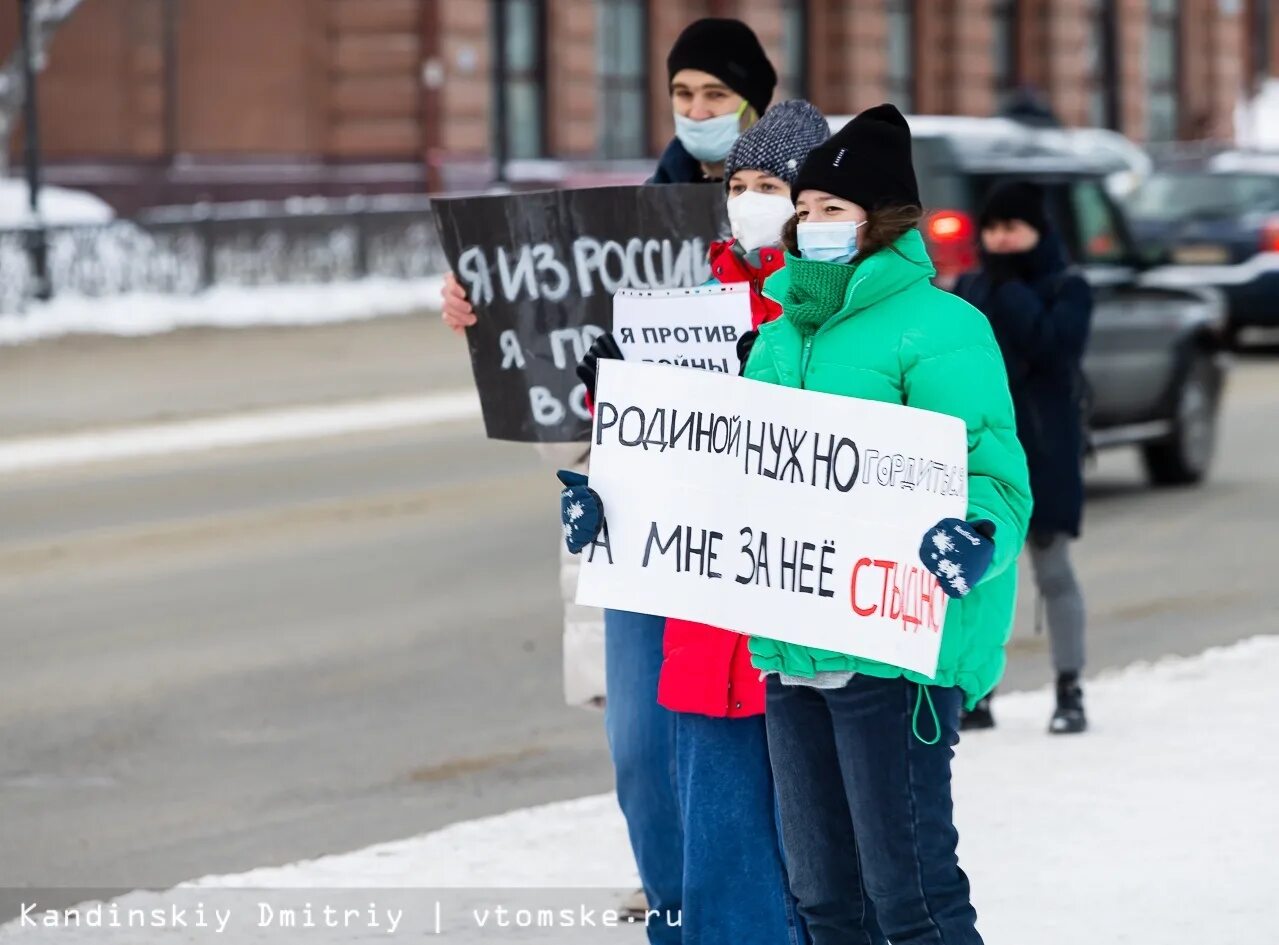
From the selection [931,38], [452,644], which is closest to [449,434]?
[452,644]

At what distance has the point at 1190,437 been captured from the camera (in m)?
13.9

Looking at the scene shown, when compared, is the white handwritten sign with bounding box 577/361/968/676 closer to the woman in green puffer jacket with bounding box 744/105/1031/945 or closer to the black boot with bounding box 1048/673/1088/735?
the woman in green puffer jacket with bounding box 744/105/1031/945

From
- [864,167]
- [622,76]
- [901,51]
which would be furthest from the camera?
[901,51]

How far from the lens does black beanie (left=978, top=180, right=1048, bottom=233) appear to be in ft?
25.1

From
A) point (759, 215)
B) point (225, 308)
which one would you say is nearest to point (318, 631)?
point (759, 215)

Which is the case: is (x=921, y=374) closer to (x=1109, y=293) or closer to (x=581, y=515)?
(x=581, y=515)

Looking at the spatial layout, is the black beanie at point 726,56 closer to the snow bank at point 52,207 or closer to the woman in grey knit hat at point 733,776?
the woman in grey knit hat at point 733,776

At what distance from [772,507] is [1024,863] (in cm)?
201

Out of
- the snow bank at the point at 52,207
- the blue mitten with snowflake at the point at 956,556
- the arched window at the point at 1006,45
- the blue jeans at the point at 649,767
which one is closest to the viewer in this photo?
the blue mitten with snowflake at the point at 956,556

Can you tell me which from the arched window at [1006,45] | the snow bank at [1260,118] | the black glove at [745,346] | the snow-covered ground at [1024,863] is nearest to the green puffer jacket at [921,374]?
the black glove at [745,346]

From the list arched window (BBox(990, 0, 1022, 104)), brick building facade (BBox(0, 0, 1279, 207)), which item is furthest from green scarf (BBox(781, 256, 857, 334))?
arched window (BBox(990, 0, 1022, 104))

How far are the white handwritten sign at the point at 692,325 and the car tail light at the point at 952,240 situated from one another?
6916 millimetres

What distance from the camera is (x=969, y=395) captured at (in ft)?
13.6

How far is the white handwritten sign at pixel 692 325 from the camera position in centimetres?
502
